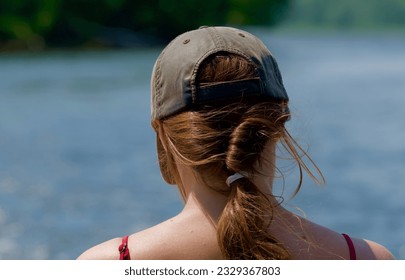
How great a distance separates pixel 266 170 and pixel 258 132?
0.28 ft

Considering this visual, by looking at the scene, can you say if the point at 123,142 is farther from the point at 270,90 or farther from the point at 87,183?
the point at 270,90

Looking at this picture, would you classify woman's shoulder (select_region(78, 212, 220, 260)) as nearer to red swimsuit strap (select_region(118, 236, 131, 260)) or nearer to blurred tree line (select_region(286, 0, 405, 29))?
red swimsuit strap (select_region(118, 236, 131, 260))

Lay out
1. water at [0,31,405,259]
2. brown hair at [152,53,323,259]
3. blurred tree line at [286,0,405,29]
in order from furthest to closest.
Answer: blurred tree line at [286,0,405,29] < water at [0,31,405,259] < brown hair at [152,53,323,259]

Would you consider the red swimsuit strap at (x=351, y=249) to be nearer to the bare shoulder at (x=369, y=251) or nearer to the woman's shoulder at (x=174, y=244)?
the bare shoulder at (x=369, y=251)

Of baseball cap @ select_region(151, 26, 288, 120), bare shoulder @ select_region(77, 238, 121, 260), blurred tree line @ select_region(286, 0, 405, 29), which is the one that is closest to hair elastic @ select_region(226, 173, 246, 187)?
baseball cap @ select_region(151, 26, 288, 120)

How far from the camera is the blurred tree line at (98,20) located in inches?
1224

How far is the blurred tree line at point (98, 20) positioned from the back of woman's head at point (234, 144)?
2878 cm

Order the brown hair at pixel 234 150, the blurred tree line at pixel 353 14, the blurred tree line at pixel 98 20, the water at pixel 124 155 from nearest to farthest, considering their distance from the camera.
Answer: the brown hair at pixel 234 150 → the water at pixel 124 155 → the blurred tree line at pixel 98 20 → the blurred tree line at pixel 353 14

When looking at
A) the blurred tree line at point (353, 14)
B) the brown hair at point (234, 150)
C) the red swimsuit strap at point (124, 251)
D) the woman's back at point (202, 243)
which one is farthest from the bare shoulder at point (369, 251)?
the blurred tree line at point (353, 14)

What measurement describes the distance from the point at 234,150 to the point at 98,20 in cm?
3231

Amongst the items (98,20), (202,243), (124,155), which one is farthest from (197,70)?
(98,20)

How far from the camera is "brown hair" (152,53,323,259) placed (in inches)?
59.2

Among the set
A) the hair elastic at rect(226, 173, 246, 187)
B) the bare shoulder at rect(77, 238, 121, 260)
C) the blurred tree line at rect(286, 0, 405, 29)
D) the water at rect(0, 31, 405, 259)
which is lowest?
the blurred tree line at rect(286, 0, 405, 29)

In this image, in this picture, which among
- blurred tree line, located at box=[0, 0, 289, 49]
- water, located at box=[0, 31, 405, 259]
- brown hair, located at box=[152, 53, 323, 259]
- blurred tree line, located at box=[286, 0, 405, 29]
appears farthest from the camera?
blurred tree line, located at box=[286, 0, 405, 29]
